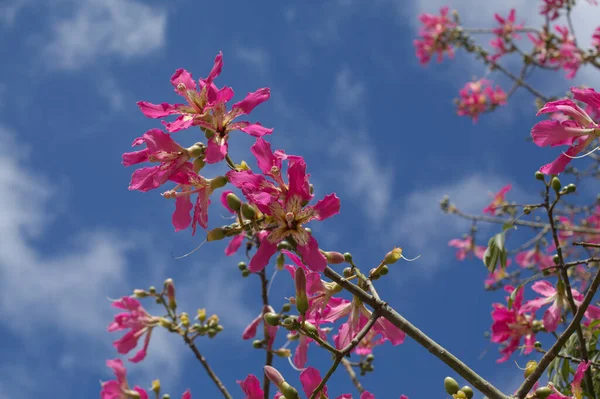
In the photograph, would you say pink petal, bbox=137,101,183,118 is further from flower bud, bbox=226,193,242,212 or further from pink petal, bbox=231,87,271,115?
flower bud, bbox=226,193,242,212

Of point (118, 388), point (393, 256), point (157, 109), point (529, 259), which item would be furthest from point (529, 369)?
point (529, 259)

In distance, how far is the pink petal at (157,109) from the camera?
64.2 inches

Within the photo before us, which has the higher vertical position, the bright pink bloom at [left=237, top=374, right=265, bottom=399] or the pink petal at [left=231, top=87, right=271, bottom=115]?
the pink petal at [left=231, top=87, right=271, bottom=115]

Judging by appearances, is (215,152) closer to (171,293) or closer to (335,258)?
(335,258)

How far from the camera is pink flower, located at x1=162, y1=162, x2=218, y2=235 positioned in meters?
1.59

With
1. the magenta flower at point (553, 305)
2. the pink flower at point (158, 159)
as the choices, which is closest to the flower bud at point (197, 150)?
the pink flower at point (158, 159)

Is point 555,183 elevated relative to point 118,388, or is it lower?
lower

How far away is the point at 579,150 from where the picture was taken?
1.59m

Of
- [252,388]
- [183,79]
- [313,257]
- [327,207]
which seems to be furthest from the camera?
[183,79]

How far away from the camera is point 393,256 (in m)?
1.52

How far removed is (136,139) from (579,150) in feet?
4.09

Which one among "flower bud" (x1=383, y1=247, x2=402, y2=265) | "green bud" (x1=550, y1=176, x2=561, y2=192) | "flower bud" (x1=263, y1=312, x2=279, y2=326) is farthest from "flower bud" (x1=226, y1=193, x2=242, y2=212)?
"green bud" (x1=550, y1=176, x2=561, y2=192)

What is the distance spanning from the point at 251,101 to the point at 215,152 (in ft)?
0.92

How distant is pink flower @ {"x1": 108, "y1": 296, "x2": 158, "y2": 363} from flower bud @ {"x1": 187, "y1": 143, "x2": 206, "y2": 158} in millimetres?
1599
